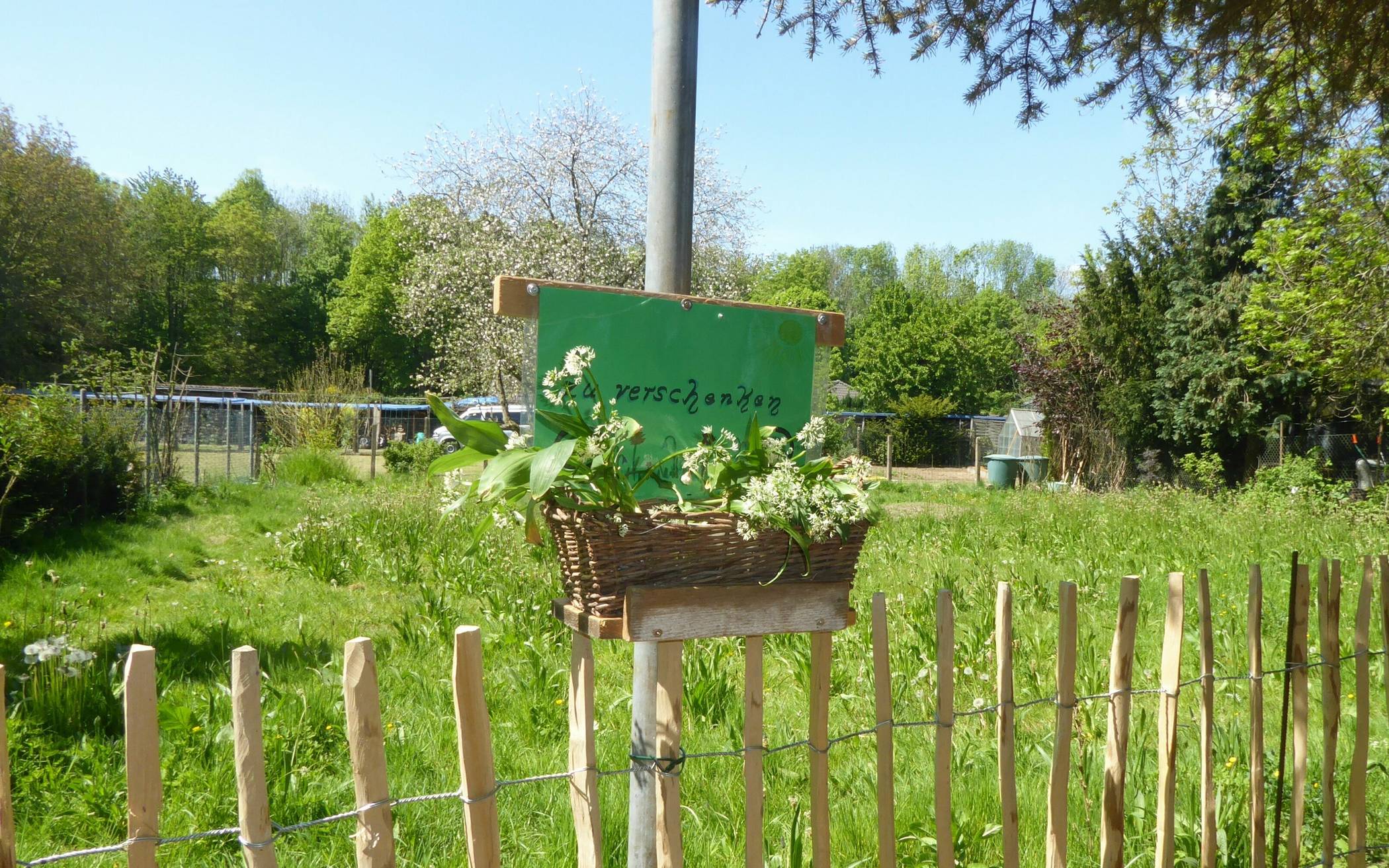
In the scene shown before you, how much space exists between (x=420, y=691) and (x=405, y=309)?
20645mm

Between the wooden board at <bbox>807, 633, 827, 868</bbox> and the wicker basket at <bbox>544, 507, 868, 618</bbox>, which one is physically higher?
the wicker basket at <bbox>544, 507, 868, 618</bbox>

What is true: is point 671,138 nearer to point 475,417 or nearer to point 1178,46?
point 1178,46

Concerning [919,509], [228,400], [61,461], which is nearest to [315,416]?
[228,400]

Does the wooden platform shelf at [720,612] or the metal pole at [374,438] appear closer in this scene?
the wooden platform shelf at [720,612]

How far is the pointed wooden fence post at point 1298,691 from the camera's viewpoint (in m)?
2.47

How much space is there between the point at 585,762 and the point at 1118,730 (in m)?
1.27

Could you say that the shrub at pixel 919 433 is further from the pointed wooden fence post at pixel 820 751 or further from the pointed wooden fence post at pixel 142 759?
the pointed wooden fence post at pixel 142 759

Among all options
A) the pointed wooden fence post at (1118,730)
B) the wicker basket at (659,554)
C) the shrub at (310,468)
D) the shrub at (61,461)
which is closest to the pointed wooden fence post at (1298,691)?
the pointed wooden fence post at (1118,730)

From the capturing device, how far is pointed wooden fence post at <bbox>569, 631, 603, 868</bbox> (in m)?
1.66

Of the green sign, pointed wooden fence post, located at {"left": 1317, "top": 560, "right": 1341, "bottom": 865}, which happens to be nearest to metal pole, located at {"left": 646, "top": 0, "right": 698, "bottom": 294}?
the green sign

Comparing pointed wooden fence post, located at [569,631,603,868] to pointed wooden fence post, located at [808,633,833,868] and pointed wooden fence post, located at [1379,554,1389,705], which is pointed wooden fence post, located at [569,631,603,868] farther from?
pointed wooden fence post, located at [1379,554,1389,705]

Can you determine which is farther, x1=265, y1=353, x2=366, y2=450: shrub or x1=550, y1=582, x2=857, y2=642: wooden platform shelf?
x1=265, y1=353, x2=366, y2=450: shrub

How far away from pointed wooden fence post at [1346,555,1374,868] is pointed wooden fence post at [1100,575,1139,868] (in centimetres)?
91

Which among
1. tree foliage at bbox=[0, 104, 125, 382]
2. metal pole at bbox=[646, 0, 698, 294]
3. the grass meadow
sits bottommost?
the grass meadow
